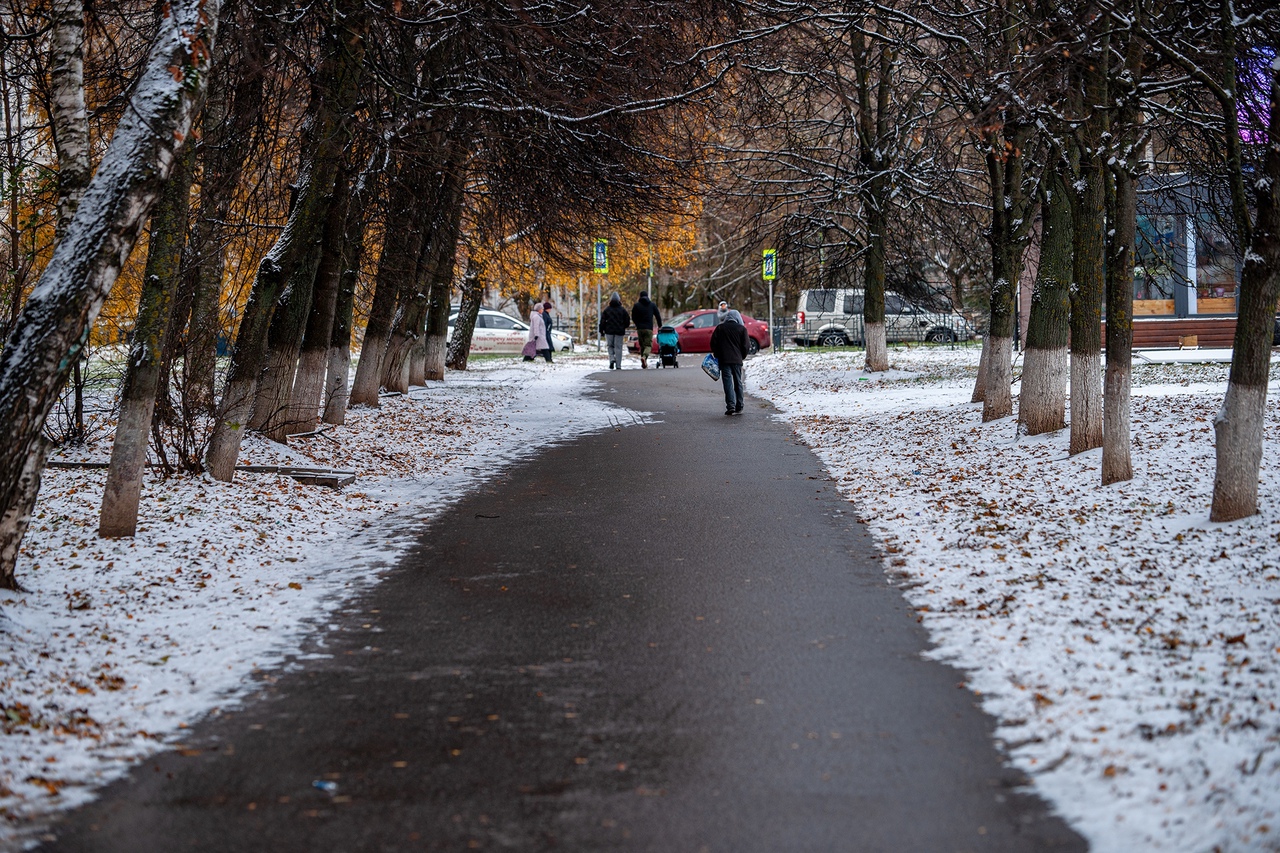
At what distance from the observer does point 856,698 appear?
5.36 metres

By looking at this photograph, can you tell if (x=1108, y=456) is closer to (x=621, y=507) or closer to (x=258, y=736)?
(x=621, y=507)

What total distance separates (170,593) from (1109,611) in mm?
5306

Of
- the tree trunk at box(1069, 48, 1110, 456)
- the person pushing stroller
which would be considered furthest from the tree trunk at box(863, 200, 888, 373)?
the tree trunk at box(1069, 48, 1110, 456)

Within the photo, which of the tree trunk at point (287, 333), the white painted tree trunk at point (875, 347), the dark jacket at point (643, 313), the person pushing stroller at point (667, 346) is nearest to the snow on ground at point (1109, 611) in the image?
the tree trunk at point (287, 333)

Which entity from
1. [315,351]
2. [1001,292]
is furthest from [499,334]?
[315,351]

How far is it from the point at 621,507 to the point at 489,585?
3096 mm

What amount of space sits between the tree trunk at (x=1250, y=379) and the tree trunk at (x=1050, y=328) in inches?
198

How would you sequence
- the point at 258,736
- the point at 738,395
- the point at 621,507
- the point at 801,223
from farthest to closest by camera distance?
the point at 801,223, the point at 738,395, the point at 621,507, the point at 258,736

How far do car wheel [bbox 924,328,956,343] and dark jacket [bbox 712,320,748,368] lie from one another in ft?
86.9

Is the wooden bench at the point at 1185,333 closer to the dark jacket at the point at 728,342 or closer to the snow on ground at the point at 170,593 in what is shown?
the dark jacket at the point at 728,342

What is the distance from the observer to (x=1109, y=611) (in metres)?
6.53

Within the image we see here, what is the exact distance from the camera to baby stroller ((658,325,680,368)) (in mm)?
35656

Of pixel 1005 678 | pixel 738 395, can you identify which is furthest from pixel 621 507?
pixel 738 395

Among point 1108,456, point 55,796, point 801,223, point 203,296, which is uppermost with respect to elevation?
point 801,223
